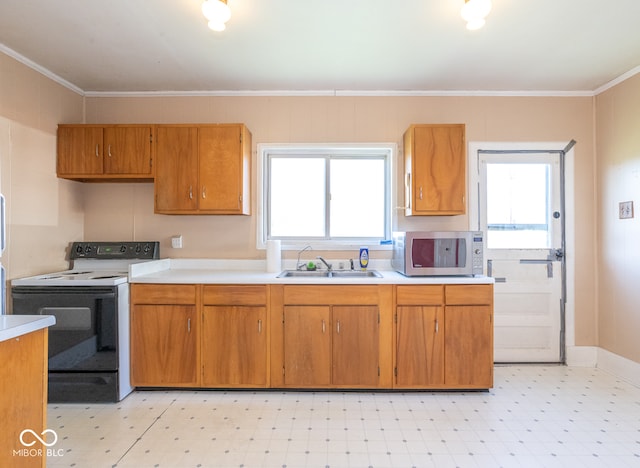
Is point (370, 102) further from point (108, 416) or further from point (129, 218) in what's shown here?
point (108, 416)

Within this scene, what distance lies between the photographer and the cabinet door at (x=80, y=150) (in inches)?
110

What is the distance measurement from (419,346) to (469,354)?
0.36 meters

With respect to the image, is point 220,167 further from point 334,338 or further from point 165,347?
point 334,338

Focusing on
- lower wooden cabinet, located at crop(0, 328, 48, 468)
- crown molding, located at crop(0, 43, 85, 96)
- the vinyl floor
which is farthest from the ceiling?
the vinyl floor

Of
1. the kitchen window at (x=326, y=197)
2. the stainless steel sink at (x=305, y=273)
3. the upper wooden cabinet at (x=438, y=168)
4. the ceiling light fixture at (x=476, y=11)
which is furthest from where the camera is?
the kitchen window at (x=326, y=197)

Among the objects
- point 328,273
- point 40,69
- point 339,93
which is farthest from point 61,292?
point 339,93

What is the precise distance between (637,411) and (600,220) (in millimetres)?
1525

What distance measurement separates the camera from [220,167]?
2.79m

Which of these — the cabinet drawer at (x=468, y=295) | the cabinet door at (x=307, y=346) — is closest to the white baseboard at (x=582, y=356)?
the cabinet drawer at (x=468, y=295)

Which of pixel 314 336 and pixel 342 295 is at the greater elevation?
pixel 342 295

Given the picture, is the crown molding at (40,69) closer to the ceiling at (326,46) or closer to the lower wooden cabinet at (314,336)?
the ceiling at (326,46)

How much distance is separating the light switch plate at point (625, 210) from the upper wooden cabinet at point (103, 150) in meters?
→ 3.82

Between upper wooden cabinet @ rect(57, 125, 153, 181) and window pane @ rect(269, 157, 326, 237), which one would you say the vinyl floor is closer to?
window pane @ rect(269, 157, 326, 237)

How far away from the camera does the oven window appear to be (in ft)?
8.46
